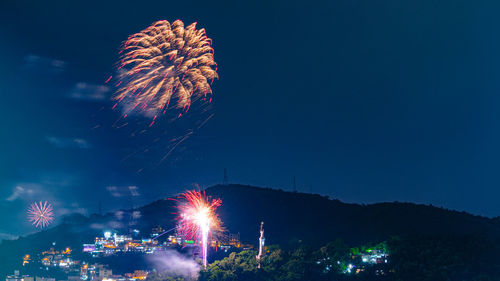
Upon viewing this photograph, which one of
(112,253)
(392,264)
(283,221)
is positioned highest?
(283,221)

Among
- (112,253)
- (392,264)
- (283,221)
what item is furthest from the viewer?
(283,221)

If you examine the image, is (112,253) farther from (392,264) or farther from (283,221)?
(392,264)

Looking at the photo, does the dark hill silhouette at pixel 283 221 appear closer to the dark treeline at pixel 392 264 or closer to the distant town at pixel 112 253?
the distant town at pixel 112 253

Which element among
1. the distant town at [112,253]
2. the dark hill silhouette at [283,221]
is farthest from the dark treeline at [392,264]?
the dark hill silhouette at [283,221]

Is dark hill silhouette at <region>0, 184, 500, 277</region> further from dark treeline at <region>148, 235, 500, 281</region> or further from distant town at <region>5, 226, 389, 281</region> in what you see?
dark treeline at <region>148, 235, 500, 281</region>

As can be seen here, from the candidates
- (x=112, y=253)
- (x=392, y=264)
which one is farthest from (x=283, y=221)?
(x=392, y=264)

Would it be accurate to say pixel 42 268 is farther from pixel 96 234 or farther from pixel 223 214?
pixel 223 214

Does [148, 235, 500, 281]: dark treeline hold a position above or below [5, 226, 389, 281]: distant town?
below

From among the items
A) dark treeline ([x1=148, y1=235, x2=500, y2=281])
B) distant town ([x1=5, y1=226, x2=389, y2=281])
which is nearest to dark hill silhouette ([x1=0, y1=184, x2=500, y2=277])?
distant town ([x1=5, y1=226, x2=389, y2=281])
